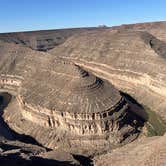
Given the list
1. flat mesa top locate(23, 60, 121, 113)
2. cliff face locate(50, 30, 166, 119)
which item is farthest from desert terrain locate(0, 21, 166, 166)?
cliff face locate(50, 30, 166, 119)

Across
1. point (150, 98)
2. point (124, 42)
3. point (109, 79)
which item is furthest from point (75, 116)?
point (124, 42)

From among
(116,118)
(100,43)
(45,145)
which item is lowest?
(45,145)

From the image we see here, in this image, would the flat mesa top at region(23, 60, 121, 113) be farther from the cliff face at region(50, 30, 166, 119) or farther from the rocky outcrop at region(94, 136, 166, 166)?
the cliff face at region(50, 30, 166, 119)

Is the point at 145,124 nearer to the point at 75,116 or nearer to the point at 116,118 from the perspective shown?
the point at 116,118

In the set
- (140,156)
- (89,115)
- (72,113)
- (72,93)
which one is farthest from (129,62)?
(140,156)

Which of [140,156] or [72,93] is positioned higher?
[72,93]

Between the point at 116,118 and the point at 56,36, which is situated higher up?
the point at 56,36

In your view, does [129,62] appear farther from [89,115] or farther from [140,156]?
[140,156]

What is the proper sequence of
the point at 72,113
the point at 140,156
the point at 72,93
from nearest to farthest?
1. the point at 140,156
2. the point at 72,113
3. the point at 72,93
